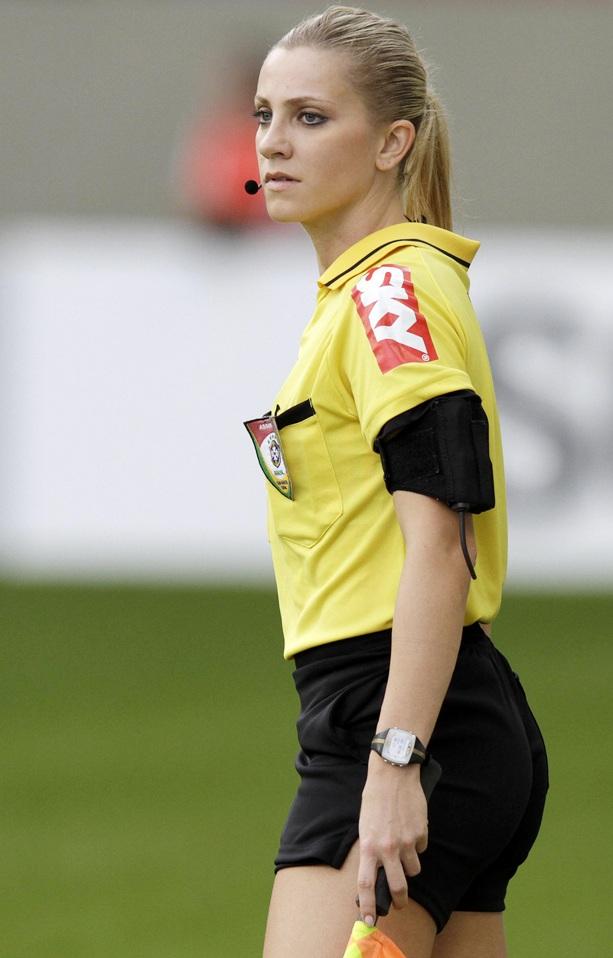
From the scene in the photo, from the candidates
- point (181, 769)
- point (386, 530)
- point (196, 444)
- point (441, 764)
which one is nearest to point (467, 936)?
point (441, 764)

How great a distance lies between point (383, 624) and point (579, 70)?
15.0 metres

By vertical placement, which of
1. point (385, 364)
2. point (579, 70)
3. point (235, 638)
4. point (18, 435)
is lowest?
point (235, 638)

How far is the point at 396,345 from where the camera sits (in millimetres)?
2482

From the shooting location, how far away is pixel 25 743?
7152mm

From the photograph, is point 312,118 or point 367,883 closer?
point 367,883

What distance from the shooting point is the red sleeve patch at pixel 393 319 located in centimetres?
248

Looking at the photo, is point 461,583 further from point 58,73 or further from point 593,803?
point 58,73

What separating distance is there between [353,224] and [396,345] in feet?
1.18

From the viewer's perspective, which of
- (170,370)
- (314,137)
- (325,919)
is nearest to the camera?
(325,919)

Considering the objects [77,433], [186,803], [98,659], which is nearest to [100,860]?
[186,803]

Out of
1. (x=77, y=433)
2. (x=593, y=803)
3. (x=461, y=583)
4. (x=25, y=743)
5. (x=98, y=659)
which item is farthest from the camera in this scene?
(x=77, y=433)

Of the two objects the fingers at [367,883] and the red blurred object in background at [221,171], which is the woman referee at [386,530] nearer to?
the fingers at [367,883]

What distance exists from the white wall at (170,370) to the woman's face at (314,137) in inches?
290

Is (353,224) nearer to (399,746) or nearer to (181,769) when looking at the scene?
(399,746)
